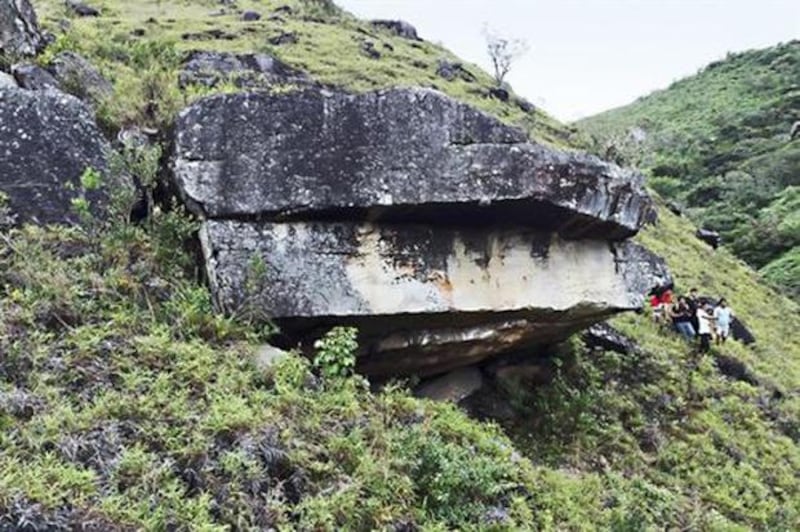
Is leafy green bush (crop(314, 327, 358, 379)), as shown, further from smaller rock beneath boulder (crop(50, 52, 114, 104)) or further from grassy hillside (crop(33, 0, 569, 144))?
grassy hillside (crop(33, 0, 569, 144))

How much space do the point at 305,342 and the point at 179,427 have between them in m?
2.81

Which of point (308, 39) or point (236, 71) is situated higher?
point (308, 39)

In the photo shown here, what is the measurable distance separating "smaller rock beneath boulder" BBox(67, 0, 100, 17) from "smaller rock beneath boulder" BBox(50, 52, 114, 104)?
1942 centimetres

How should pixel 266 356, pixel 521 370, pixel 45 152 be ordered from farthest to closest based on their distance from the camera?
pixel 521 370 < pixel 45 152 < pixel 266 356

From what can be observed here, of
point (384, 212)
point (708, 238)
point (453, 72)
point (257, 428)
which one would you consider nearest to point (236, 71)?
point (384, 212)

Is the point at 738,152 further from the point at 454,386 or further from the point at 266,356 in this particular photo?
the point at 266,356

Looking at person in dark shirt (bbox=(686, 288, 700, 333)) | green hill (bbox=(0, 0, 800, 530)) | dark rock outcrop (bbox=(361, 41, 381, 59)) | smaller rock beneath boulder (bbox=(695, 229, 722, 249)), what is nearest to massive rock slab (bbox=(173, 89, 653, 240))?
green hill (bbox=(0, 0, 800, 530))

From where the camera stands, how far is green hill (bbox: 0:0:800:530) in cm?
545

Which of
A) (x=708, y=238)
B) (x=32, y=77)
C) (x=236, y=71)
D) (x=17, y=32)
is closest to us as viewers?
(x=32, y=77)

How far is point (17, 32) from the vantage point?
1033 cm

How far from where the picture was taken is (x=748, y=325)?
1869 centimetres

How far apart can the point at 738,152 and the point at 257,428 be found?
3945 cm

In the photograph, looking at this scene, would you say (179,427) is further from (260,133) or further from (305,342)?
(260,133)

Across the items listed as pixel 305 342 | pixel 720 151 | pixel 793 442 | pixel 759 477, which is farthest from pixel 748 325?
pixel 720 151
